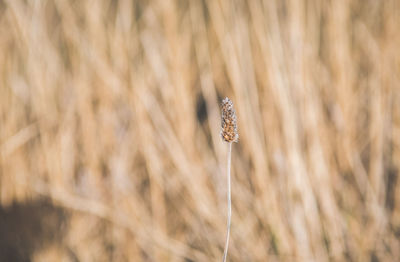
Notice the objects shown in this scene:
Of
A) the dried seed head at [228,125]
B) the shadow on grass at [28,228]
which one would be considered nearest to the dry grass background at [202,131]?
the shadow on grass at [28,228]

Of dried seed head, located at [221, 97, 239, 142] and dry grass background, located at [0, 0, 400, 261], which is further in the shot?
dry grass background, located at [0, 0, 400, 261]

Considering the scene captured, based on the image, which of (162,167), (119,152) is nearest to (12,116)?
(119,152)

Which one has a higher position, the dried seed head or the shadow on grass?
the dried seed head

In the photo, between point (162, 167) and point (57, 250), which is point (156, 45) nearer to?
point (162, 167)

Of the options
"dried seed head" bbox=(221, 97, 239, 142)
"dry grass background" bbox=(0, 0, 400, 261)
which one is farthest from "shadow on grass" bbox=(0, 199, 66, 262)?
"dried seed head" bbox=(221, 97, 239, 142)

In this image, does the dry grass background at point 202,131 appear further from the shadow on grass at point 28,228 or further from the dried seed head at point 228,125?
the dried seed head at point 228,125

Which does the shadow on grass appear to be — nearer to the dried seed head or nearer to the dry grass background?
the dry grass background

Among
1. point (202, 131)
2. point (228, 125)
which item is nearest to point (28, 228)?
point (202, 131)

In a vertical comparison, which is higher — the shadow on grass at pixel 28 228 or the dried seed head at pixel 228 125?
the dried seed head at pixel 228 125

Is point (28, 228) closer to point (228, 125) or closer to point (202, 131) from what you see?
point (202, 131)
